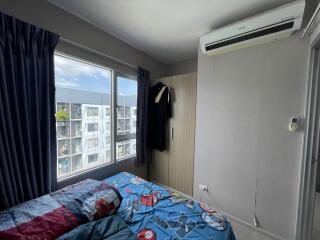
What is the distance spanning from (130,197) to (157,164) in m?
1.38

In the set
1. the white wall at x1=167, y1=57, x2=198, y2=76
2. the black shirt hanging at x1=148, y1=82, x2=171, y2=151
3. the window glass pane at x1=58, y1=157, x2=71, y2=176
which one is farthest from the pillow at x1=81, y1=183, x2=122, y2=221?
the white wall at x1=167, y1=57, x2=198, y2=76

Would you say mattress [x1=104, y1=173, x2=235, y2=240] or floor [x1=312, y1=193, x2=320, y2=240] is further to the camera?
floor [x1=312, y1=193, x2=320, y2=240]

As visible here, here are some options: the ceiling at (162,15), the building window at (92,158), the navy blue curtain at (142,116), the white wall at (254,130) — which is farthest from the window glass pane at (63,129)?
the white wall at (254,130)

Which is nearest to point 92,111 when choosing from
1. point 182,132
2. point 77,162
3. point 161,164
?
point 77,162

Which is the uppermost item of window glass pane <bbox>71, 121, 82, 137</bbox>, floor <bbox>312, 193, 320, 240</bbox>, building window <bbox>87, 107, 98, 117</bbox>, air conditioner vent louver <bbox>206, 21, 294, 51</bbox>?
air conditioner vent louver <bbox>206, 21, 294, 51</bbox>

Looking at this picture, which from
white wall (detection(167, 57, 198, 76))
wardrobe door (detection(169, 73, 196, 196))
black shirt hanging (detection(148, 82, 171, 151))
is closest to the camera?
wardrobe door (detection(169, 73, 196, 196))

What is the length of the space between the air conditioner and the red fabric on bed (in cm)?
221

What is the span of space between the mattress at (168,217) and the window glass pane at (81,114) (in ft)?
2.77

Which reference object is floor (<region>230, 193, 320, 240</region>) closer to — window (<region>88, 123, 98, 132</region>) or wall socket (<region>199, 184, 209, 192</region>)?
wall socket (<region>199, 184, 209, 192</region>)

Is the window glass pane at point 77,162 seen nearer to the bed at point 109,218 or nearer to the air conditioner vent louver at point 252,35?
the bed at point 109,218

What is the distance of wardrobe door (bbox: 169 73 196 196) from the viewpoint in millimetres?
2312

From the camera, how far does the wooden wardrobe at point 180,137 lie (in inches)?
91.2

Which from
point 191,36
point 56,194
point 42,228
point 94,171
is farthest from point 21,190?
point 191,36

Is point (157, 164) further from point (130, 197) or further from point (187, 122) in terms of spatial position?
point (130, 197)
